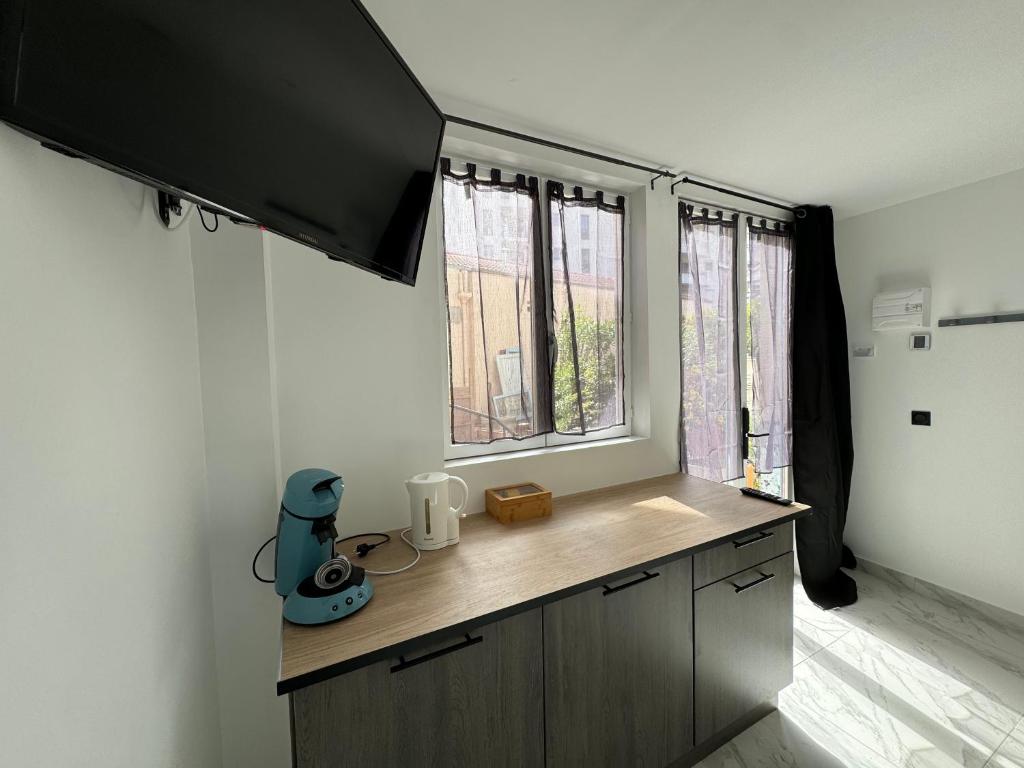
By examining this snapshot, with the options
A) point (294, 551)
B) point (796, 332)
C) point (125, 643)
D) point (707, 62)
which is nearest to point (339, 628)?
point (294, 551)

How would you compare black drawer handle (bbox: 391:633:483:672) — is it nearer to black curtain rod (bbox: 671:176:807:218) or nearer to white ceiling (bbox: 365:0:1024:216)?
white ceiling (bbox: 365:0:1024:216)

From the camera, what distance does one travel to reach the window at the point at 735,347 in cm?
237

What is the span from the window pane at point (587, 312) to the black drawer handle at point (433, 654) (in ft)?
3.58

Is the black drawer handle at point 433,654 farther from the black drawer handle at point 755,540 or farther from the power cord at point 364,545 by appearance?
the black drawer handle at point 755,540

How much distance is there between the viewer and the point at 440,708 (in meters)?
1.03

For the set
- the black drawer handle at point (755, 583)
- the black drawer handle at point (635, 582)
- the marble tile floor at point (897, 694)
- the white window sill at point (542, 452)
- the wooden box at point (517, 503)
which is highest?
the white window sill at point (542, 452)

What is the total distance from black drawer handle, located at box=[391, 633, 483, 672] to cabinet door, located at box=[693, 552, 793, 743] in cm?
83

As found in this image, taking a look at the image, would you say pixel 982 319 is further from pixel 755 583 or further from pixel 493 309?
pixel 493 309

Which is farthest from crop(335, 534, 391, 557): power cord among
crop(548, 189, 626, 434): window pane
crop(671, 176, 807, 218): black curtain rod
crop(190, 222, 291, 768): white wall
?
crop(671, 176, 807, 218): black curtain rod

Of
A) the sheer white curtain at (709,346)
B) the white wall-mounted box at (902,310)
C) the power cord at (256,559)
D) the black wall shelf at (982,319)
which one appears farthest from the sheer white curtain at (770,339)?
the power cord at (256,559)

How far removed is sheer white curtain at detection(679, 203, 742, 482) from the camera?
7.66 ft

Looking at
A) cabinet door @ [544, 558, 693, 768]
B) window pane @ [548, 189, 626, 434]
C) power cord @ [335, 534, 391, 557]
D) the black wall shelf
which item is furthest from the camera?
the black wall shelf

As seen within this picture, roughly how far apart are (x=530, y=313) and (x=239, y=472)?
128 cm

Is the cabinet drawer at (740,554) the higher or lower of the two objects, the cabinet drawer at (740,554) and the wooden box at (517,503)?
the lower
